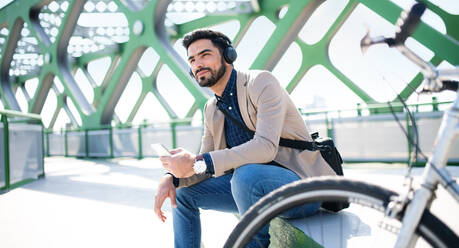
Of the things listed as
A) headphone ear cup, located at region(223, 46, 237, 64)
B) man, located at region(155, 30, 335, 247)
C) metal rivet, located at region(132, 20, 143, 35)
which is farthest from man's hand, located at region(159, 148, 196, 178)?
metal rivet, located at region(132, 20, 143, 35)

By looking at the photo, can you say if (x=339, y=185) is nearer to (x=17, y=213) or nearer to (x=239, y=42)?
(x=17, y=213)

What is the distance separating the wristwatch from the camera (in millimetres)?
1379

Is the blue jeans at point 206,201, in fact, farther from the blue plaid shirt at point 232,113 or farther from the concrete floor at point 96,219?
the concrete floor at point 96,219

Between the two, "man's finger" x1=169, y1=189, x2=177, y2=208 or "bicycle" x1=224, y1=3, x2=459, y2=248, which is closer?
"bicycle" x1=224, y1=3, x2=459, y2=248

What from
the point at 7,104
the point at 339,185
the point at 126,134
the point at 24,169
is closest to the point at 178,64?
the point at 126,134

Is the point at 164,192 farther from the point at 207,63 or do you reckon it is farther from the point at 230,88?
the point at 207,63

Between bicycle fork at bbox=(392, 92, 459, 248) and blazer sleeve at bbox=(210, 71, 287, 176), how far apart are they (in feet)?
2.37

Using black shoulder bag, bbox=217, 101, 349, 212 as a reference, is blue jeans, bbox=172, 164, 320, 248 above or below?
below

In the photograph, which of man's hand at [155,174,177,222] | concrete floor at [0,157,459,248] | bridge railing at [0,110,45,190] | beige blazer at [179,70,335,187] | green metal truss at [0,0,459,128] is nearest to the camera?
beige blazer at [179,70,335,187]

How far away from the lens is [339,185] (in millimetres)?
815

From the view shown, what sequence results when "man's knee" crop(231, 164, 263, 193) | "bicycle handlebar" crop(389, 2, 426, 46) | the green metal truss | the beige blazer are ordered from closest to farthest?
"bicycle handlebar" crop(389, 2, 426, 46) → "man's knee" crop(231, 164, 263, 193) → the beige blazer → the green metal truss

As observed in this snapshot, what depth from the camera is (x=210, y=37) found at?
181 cm

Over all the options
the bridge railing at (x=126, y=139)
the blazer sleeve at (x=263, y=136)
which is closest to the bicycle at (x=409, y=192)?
the blazer sleeve at (x=263, y=136)

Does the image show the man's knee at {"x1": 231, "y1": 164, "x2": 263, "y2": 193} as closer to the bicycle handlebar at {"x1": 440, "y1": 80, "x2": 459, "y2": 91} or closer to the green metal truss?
the bicycle handlebar at {"x1": 440, "y1": 80, "x2": 459, "y2": 91}
